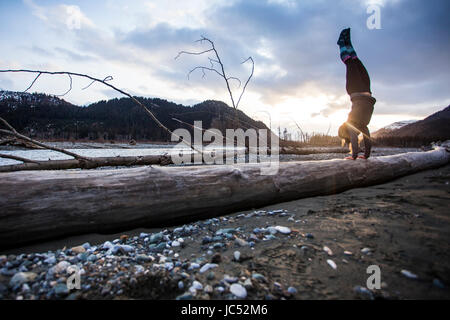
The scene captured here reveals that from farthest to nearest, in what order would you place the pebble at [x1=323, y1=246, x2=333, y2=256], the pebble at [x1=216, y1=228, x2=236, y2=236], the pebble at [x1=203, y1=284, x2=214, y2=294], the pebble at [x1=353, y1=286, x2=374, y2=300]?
the pebble at [x1=216, y1=228, x2=236, y2=236] < the pebble at [x1=323, y1=246, x2=333, y2=256] < the pebble at [x1=203, y1=284, x2=214, y2=294] < the pebble at [x1=353, y1=286, x2=374, y2=300]

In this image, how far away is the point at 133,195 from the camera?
7.97ft


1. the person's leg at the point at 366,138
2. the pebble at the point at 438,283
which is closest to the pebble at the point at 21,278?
the pebble at the point at 438,283

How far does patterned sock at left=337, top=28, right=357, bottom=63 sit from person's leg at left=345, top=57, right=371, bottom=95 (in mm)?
89

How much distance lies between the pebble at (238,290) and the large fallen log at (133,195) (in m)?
1.43

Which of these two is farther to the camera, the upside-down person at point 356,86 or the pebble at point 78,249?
the upside-down person at point 356,86

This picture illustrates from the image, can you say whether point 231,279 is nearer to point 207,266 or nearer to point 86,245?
point 207,266

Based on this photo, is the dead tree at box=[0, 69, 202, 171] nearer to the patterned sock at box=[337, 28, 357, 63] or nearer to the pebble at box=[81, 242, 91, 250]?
the pebble at box=[81, 242, 91, 250]

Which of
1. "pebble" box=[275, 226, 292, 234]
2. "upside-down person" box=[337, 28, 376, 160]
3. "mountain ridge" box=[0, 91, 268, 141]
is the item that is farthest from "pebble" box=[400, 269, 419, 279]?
"mountain ridge" box=[0, 91, 268, 141]

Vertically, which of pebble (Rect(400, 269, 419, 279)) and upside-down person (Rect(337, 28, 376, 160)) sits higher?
upside-down person (Rect(337, 28, 376, 160))

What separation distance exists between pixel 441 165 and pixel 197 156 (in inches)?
329

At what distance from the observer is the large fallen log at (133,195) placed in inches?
80.6

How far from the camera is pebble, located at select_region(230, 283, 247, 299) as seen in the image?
129 cm

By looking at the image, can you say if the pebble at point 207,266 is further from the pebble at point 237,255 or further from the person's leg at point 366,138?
the person's leg at point 366,138
